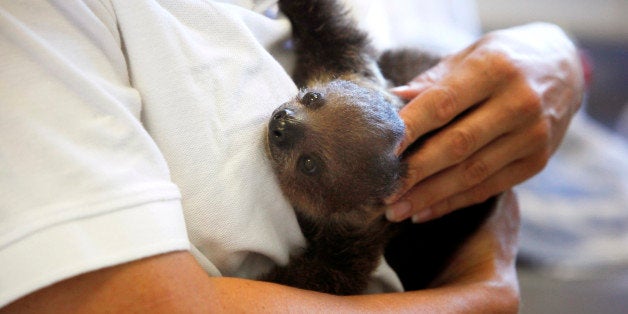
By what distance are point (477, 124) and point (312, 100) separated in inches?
14.5

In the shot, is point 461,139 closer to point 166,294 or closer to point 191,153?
point 191,153

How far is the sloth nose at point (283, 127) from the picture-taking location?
3.41 ft

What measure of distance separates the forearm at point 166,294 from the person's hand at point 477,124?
0.39 metres

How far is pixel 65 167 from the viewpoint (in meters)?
0.66

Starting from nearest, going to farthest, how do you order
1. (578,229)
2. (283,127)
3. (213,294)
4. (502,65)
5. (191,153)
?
1. (213,294)
2. (191,153)
3. (283,127)
4. (502,65)
5. (578,229)

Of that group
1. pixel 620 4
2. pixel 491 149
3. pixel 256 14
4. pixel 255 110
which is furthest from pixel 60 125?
pixel 620 4

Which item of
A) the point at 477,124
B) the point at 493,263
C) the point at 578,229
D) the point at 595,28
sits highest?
the point at 477,124

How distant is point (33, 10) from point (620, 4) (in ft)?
10.9

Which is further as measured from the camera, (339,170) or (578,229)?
(578,229)

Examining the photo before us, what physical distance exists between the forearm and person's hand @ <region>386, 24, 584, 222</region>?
1.27 ft

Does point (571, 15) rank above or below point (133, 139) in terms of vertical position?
below

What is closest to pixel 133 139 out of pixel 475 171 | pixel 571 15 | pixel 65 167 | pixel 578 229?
pixel 65 167

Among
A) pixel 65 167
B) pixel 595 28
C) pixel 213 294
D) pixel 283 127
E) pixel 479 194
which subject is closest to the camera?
pixel 65 167

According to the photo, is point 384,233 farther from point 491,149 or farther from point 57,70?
point 57,70
